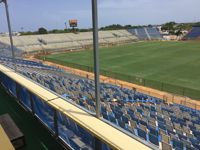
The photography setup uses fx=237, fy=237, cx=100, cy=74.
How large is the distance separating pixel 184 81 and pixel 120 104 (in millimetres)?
12345

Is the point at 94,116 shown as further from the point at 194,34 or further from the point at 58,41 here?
the point at 194,34

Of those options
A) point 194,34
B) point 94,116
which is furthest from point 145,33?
point 94,116

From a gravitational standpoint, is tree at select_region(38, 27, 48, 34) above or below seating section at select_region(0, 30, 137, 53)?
above

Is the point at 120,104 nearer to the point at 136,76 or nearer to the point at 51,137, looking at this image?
the point at 51,137

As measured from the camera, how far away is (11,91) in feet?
41.6

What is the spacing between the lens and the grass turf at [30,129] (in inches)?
283

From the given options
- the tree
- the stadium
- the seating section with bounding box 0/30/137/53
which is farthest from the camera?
the tree

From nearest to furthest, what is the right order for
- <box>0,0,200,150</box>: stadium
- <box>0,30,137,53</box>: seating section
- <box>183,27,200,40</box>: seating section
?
<box>0,0,200,150</box>: stadium
<box>0,30,137,53</box>: seating section
<box>183,27,200,40</box>: seating section

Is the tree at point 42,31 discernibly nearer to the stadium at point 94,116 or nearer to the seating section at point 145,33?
the seating section at point 145,33

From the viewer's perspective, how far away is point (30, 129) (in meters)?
8.35

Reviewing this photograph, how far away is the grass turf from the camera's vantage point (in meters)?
7.19

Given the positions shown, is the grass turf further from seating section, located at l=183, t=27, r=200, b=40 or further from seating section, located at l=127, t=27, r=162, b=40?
seating section, located at l=127, t=27, r=162, b=40

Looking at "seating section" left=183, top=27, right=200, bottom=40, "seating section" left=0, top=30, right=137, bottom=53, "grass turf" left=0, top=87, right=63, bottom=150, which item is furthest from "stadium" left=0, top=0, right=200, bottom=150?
"seating section" left=183, top=27, right=200, bottom=40

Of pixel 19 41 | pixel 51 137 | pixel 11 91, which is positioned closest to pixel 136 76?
pixel 11 91
